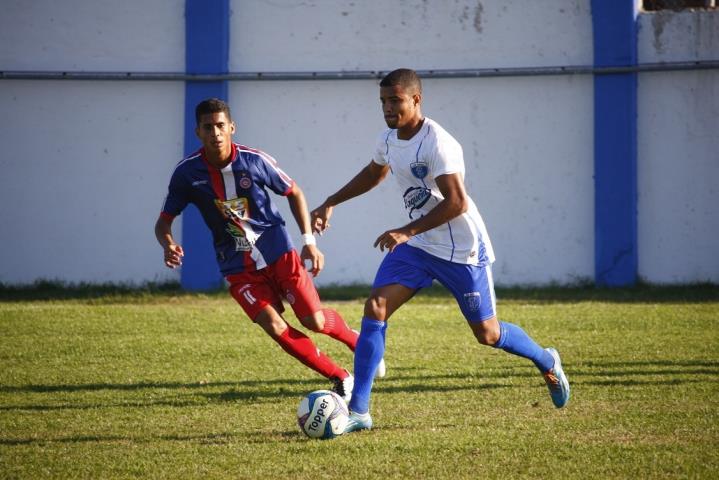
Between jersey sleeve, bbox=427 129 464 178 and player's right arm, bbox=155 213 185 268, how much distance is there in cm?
150

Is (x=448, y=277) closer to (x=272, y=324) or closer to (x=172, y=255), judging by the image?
(x=272, y=324)

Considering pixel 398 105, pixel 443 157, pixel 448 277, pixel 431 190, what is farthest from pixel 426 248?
pixel 398 105

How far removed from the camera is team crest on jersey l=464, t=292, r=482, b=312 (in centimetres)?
544

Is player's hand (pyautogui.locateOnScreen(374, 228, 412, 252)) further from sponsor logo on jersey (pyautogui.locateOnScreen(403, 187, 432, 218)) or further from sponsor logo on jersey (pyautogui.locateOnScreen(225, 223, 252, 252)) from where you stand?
sponsor logo on jersey (pyautogui.locateOnScreen(225, 223, 252, 252))

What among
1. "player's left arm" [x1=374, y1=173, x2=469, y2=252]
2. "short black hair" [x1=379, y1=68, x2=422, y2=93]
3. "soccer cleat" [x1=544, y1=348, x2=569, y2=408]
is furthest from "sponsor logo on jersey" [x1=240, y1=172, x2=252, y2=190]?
"soccer cleat" [x1=544, y1=348, x2=569, y2=408]

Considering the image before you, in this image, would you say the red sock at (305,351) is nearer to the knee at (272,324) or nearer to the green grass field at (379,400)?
the knee at (272,324)

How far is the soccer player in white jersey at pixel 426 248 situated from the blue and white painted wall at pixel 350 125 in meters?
7.26

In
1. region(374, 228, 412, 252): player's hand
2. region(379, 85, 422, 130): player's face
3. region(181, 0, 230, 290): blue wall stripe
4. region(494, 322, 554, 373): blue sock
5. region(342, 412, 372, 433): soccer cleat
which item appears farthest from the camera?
region(181, 0, 230, 290): blue wall stripe

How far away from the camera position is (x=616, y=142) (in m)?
12.4

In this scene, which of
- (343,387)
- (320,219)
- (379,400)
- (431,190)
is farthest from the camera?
(379,400)

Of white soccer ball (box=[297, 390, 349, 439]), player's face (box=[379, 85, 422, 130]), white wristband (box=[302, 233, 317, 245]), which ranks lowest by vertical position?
white soccer ball (box=[297, 390, 349, 439])

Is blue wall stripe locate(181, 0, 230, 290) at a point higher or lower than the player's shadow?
higher

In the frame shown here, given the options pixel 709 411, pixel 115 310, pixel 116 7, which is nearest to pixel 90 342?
pixel 115 310

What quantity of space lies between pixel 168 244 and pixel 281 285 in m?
0.78
